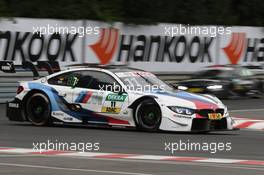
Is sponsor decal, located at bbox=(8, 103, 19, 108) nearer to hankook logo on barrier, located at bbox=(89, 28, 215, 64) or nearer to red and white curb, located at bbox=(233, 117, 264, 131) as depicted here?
red and white curb, located at bbox=(233, 117, 264, 131)

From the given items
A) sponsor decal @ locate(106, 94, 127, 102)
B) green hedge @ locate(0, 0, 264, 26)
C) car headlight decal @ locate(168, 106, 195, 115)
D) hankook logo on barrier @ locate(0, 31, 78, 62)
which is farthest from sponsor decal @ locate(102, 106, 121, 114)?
green hedge @ locate(0, 0, 264, 26)

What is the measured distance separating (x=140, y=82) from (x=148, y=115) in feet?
2.99

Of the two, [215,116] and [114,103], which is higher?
[114,103]

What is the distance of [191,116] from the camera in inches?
575

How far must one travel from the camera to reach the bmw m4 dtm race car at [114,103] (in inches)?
580

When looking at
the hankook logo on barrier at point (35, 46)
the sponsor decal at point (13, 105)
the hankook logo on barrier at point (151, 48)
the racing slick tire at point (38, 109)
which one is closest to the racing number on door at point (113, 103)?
the racing slick tire at point (38, 109)

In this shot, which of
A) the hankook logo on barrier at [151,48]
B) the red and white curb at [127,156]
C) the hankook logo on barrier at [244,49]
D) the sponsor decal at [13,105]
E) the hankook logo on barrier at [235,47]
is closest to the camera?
the red and white curb at [127,156]

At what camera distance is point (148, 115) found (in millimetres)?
14953

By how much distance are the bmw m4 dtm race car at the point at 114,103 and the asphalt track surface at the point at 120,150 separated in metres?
0.20

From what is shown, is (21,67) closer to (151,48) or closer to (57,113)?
(151,48)

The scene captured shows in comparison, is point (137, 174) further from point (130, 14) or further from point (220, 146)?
point (130, 14)

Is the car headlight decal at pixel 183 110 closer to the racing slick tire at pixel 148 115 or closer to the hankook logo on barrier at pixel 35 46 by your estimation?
the racing slick tire at pixel 148 115

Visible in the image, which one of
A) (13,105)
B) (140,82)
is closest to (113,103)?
(140,82)

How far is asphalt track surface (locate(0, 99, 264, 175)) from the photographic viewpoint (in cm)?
989
